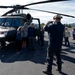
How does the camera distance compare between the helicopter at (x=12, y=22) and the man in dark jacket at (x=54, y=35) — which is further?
the helicopter at (x=12, y=22)

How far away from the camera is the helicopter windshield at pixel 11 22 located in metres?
15.5

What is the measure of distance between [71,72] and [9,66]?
245 cm

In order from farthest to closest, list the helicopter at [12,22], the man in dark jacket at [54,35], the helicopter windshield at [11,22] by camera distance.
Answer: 1. the helicopter windshield at [11,22]
2. the helicopter at [12,22]
3. the man in dark jacket at [54,35]

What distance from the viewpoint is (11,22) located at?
15625 mm

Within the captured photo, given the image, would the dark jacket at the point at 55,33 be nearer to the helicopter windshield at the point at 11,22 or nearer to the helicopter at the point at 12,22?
the helicopter at the point at 12,22

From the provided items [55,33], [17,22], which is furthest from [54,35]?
[17,22]

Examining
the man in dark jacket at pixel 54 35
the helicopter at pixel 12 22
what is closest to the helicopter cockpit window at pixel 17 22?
the helicopter at pixel 12 22

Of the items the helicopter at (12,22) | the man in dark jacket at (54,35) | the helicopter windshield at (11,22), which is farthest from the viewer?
the helicopter windshield at (11,22)

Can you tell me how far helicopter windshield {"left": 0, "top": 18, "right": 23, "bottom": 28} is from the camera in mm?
15477

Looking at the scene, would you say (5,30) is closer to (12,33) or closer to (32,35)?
(12,33)

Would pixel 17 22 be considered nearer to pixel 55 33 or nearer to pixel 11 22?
pixel 11 22

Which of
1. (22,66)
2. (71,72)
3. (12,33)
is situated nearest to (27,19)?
(12,33)

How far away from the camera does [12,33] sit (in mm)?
14234

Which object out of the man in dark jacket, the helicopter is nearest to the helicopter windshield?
the helicopter
